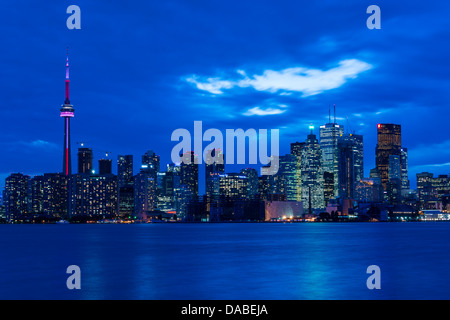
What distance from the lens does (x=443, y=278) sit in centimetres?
6353

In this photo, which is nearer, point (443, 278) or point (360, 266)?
point (443, 278)

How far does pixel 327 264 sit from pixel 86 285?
121 feet

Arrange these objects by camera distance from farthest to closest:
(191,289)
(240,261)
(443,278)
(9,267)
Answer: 1. (240,261)
2. (9,267)
3. (443,278)
4. (191,289)

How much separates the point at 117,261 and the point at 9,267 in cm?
1533

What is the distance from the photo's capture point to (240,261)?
84625 mm

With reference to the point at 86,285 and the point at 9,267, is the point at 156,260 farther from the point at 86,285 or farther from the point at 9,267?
the point at 86,285
